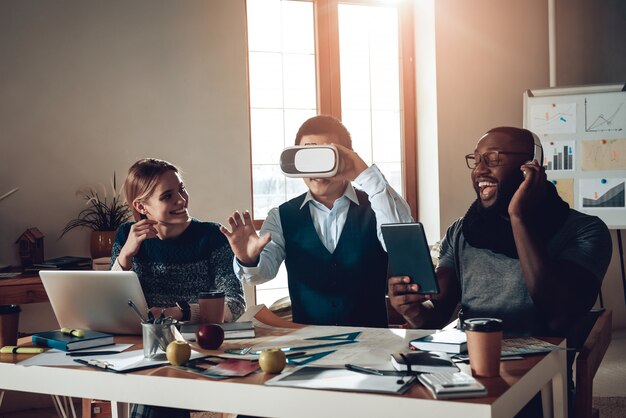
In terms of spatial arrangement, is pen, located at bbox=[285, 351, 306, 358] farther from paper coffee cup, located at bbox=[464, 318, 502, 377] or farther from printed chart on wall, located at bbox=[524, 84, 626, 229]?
printed chart on wall, located at bbox=[524, 84, 626, 229]

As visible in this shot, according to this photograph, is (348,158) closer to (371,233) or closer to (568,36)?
(371,233)

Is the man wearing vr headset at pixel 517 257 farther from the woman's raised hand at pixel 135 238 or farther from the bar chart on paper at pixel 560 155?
the bar chart on paper at pixel 560 155

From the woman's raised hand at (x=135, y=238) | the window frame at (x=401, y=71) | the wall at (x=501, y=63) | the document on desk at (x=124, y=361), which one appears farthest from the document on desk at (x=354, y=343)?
the wall at (x=501, y=63)

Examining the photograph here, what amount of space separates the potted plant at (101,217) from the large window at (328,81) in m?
0.95

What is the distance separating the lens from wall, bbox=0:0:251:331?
3.79 metres

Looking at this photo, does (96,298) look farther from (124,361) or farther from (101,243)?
(101,243)

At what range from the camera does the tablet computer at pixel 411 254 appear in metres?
1.78

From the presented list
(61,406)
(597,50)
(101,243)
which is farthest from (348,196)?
(597,50)

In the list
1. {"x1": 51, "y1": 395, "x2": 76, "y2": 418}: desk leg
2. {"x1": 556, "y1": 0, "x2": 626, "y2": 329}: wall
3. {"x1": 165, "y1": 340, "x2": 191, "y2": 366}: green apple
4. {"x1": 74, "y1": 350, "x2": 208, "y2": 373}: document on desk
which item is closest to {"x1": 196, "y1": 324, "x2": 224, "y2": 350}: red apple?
{"x1": 74, "y1": 350, "x2": 208, "y2": 373}: document on desk

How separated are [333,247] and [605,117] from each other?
3031mm

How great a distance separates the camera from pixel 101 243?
3764mm

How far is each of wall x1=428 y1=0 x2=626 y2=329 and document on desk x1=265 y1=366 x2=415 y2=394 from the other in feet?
11.3

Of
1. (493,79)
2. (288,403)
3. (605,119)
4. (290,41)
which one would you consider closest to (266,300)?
(290,41)

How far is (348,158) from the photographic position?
2.15 meters
